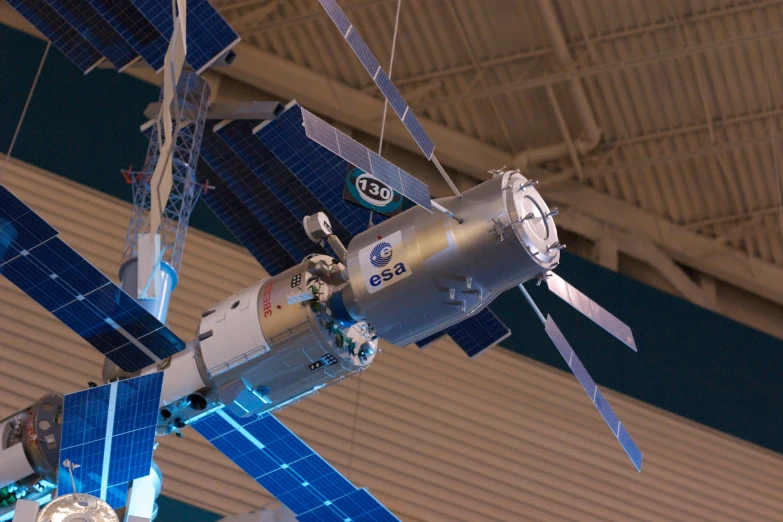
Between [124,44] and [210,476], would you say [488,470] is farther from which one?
[124,44]

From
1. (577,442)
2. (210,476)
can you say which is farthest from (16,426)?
(577,442)

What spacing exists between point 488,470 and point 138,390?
813 cm

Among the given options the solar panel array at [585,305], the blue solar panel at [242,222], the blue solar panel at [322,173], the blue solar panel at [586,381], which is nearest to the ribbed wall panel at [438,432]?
the blue solar panel at [242,222]

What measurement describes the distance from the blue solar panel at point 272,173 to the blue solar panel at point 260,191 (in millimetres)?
12

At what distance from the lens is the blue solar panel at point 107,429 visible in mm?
5797

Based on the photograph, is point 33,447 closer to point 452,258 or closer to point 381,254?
point 381,254

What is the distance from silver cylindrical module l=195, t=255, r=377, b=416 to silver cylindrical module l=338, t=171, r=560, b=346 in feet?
1.16

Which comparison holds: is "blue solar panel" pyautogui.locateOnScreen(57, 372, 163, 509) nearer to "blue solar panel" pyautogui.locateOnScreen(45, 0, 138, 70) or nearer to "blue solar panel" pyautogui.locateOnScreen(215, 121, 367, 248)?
"blue solar panel" pyautogui.locateOnScreen(215, 121, 367, 248)

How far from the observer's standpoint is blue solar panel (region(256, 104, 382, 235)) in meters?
7.32

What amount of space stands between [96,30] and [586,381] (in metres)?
4.09

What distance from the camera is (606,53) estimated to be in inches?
585

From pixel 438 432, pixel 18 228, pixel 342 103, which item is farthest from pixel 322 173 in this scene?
pixel 342 103

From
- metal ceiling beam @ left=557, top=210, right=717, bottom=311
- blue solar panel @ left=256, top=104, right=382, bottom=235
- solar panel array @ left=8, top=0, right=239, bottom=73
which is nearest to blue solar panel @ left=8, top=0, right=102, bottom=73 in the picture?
solar panel array @ left=8, top=0, right=239, bottom=73

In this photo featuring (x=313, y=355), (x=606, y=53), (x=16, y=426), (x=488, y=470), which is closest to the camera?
(x=313, y=355)
